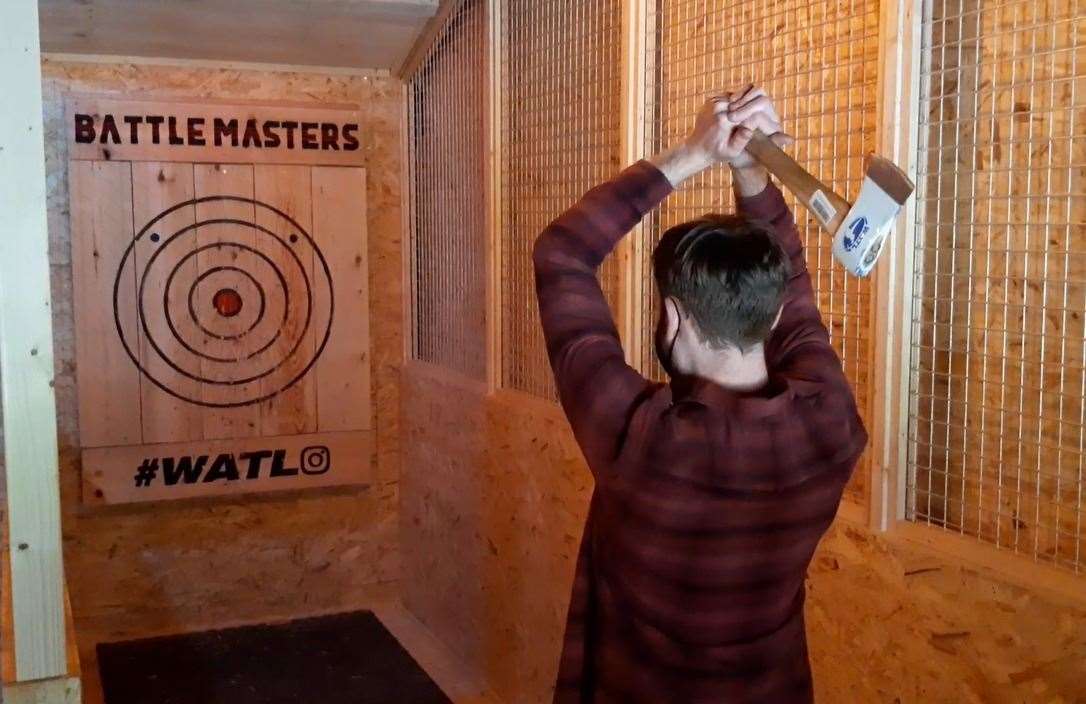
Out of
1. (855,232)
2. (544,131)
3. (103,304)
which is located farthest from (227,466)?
(855,232)

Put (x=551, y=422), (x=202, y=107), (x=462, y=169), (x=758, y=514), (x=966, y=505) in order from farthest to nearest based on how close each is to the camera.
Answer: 1. (x=202, y=107)
2. (x=462, y=169)
3. (x=551, y=422)
4. (x=966, y=505)
5. (x=758, y=514)

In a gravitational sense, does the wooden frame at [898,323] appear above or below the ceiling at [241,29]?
below

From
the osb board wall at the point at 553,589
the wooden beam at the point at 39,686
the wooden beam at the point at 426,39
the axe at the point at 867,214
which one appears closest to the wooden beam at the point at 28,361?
the wooden beam at the point at 39,686

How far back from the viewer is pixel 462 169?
2881 millimetres

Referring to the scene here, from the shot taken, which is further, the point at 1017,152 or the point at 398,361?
the point at 398,361

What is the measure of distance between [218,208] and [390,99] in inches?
24.0

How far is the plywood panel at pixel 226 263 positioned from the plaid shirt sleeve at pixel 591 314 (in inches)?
87.4

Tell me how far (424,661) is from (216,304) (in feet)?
3.81

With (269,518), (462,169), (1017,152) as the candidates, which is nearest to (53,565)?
(1017,152)

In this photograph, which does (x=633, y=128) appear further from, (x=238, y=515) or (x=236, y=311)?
(x=238, y=515)

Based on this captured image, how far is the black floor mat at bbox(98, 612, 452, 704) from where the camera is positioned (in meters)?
2.76

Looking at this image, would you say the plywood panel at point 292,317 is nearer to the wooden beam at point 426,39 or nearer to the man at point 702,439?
the wooden beam at point 426,39

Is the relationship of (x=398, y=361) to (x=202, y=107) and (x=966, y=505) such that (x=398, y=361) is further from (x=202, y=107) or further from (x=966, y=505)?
(x=966, y=505)

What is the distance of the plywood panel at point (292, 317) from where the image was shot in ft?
10.4
